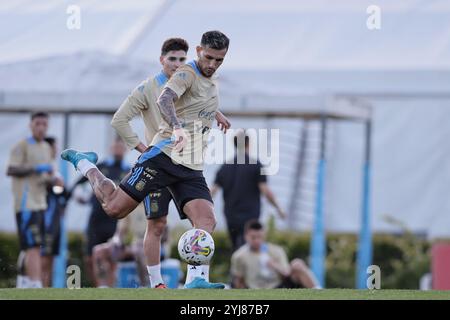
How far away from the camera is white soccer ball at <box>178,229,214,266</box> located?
9.15 meters

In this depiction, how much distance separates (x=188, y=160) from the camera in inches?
374

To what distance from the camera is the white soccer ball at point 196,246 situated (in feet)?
30.0

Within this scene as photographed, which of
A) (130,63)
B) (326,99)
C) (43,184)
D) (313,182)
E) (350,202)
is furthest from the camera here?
(350,202)

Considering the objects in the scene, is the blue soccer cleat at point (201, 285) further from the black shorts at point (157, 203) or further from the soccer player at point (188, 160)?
the black shorts at point (157, 203)

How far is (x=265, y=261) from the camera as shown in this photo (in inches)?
600

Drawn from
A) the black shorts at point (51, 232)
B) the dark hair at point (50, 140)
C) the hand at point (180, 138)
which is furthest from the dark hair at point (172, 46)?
the black shorts at point (51, 232)

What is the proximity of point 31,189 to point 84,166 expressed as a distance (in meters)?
4.59

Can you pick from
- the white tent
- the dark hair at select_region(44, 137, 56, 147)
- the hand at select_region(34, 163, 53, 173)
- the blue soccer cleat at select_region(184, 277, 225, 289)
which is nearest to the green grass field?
the blue soccer cleat at select_region(184, 277, 225, 289)

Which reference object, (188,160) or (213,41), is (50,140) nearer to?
(188,160)

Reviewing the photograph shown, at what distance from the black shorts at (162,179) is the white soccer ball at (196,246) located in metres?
0.40

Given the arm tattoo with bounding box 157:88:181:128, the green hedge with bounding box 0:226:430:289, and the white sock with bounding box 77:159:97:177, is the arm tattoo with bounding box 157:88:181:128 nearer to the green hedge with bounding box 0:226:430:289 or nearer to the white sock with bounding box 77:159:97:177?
the white sock with bounding box 77:159:97:177

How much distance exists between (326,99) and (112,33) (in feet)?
17.6

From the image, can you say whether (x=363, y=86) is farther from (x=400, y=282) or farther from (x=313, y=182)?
(x=400, y=282)
